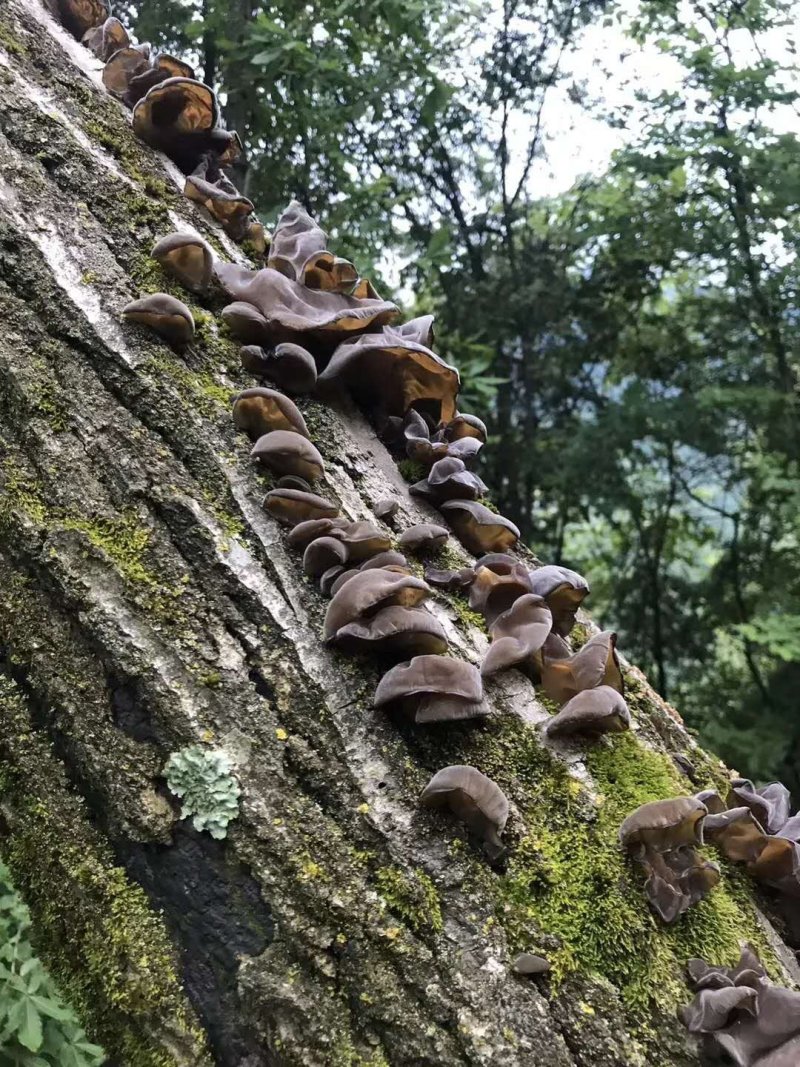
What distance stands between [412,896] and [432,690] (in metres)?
0.34

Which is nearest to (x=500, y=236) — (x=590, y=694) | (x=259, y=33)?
(x=259, y=33)

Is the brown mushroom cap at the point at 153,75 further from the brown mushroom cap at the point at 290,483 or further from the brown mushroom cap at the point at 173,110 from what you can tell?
the brown mushroom cap at the point at 290,483

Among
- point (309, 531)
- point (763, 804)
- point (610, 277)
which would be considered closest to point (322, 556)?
point (309, 531)

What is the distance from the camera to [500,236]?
10.3 metres

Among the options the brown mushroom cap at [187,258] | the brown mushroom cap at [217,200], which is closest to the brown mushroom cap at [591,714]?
the brown mushroom cap at [187,258]

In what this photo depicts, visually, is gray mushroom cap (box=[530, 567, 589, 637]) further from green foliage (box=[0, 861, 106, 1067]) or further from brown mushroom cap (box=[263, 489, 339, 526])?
green foliage (box=[0, 861, 106, 1067])

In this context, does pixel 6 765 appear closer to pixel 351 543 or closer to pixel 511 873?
pixel 351 543

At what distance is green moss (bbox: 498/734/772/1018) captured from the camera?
120 cm

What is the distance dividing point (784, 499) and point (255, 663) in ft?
28.3

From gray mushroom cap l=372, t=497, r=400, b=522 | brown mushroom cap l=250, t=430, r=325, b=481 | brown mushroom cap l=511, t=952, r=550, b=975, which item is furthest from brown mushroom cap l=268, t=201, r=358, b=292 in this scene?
brown mushroom cap l=511, t=952, r=550, b=975

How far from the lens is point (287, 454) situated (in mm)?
1681

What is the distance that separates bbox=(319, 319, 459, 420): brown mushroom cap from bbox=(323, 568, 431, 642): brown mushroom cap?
2.21 feet

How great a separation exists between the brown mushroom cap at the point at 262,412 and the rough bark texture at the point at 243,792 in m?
0.05

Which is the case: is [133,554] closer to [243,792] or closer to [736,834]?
[243,792]
